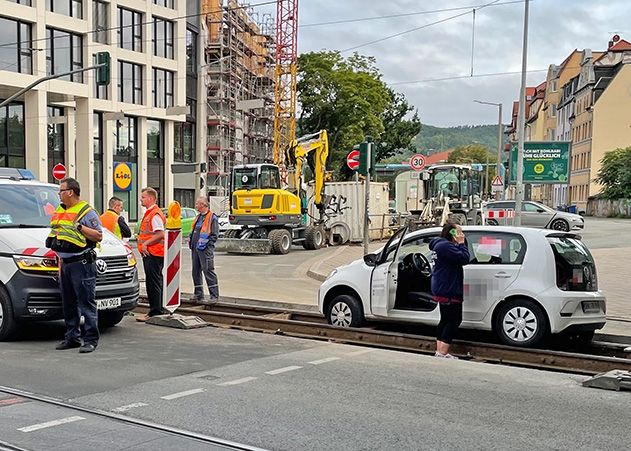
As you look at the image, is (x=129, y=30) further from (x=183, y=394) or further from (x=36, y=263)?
(x=183, y=394)

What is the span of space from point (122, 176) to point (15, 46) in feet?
34.2

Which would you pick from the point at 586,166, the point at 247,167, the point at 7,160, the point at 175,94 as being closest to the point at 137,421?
the point at 247,167

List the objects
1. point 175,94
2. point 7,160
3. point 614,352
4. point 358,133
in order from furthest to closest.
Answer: point 358,133
point 175,94
point 7,160
point 614,352

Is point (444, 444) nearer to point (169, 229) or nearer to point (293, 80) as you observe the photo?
point (169, 229)

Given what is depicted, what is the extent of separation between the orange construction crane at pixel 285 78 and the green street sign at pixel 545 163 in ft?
132

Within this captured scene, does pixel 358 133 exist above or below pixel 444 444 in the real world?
above

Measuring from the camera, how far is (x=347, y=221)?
29188 millimetres

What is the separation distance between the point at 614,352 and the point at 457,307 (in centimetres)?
226

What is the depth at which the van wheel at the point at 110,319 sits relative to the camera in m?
9.79

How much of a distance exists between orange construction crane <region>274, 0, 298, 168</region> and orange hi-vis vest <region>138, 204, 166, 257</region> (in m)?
47.6

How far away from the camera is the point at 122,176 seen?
142 ft

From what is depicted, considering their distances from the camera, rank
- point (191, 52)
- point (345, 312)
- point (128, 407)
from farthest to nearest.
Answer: point (191, 52), point (345, 312), point (128, 407)

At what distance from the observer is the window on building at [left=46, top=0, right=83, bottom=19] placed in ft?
124

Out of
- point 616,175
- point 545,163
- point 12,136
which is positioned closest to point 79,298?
point 545,163
